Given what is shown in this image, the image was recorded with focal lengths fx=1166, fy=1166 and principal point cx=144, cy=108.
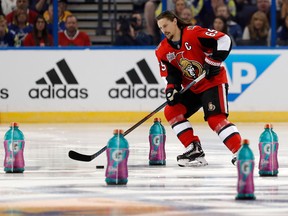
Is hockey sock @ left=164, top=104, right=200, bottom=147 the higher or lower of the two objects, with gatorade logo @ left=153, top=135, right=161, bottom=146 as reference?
higher

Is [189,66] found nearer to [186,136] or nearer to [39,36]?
[186,136]

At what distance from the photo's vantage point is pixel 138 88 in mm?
17062

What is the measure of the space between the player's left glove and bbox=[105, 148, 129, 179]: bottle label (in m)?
1.88

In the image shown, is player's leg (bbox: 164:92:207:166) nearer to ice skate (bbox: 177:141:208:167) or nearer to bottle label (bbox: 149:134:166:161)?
ice skate (bbox: 177:141:208:167)

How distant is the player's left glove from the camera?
10367 millimetres

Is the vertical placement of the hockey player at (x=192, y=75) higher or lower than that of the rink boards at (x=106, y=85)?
lower

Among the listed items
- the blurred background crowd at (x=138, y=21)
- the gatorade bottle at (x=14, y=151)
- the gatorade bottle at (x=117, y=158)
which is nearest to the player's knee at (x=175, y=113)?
the gatorade bottle at (x=14, y=151)

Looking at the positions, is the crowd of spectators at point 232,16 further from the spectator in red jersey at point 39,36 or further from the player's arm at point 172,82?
the player's arm at point 172,82

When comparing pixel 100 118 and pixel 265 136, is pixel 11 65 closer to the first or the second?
pixel 100 118

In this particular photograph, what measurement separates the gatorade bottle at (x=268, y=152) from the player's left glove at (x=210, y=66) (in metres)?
1.04

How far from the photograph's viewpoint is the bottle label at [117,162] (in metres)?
8.70

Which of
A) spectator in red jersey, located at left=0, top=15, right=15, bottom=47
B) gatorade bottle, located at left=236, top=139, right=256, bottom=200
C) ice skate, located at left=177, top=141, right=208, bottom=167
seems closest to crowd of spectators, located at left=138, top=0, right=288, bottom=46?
spectator in red jersey, located at left=0, top=15, right=15, bottom=47

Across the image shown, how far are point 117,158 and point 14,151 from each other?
1.44 m

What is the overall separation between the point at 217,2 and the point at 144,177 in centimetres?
822
